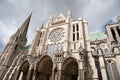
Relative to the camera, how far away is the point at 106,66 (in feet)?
55.3

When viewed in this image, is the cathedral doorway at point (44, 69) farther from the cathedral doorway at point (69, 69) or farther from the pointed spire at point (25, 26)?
the pointed spire at point (25, 26)

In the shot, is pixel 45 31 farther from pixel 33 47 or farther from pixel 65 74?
pixel 65 74

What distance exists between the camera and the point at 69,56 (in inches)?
598

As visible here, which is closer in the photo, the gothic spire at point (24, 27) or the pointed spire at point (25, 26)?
the gothic spire at point (24, 27)

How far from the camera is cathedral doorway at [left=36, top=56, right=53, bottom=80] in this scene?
53.8 ft

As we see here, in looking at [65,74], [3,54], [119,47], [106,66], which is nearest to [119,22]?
[119,47]

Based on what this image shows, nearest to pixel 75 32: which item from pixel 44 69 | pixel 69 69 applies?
pixel 69 69

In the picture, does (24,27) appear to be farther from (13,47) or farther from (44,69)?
(44,69)

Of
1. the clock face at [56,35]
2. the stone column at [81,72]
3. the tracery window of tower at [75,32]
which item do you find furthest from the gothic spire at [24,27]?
the stone column at [81,72]

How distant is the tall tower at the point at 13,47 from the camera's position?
28.2 m

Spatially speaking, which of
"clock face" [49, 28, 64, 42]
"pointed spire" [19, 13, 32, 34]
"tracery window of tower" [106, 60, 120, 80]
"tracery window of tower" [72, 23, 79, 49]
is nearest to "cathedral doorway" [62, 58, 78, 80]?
"tracery window of tower" [72, 23, 79, 49]

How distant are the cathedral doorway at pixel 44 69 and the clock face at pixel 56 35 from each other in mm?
5572

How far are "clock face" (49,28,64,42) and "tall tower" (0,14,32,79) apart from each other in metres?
14.8

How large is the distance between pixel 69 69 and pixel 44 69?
158 inches
